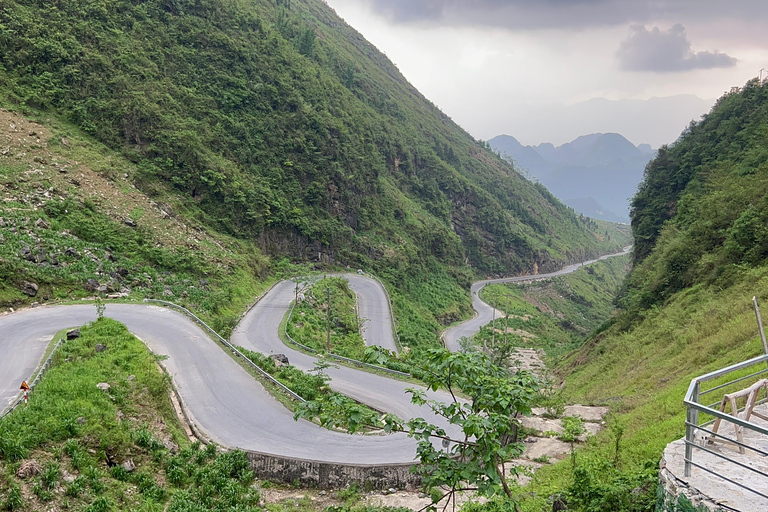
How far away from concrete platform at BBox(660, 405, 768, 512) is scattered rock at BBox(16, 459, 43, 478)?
11.5 m

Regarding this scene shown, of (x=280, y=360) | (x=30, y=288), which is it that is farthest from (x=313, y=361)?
(x=30, y=288)

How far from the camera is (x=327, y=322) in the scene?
3088 cm

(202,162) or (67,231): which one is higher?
(202,162)

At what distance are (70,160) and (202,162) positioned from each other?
35.2ft

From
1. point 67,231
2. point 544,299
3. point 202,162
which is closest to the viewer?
point 67,231

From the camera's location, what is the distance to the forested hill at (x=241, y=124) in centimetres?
3600

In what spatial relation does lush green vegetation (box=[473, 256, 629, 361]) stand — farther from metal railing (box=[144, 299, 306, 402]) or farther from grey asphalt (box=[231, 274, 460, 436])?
metal railing (box=[144, 299, 306, 402])

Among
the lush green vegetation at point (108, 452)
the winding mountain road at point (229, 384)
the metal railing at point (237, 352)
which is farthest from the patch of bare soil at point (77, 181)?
the lush green vegetation at point (108, 452)

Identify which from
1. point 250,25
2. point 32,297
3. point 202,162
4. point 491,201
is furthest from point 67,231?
point 491,201

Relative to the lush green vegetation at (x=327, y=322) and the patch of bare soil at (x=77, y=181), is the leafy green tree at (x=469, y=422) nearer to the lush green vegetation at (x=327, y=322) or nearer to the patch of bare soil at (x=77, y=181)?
the lush green vegetation at (x=327, y=322)

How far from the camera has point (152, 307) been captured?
23922 mm

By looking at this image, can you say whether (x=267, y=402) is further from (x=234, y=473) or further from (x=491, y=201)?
(x=491, y=201)

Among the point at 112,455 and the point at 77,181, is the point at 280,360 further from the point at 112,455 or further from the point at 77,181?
the point at 77,181

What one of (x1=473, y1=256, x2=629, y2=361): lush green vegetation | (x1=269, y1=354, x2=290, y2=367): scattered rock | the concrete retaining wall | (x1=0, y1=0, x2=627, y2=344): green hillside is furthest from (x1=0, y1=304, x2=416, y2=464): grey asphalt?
(x1=473, y1=256, x2=629, y2=361): lush green vegetation
